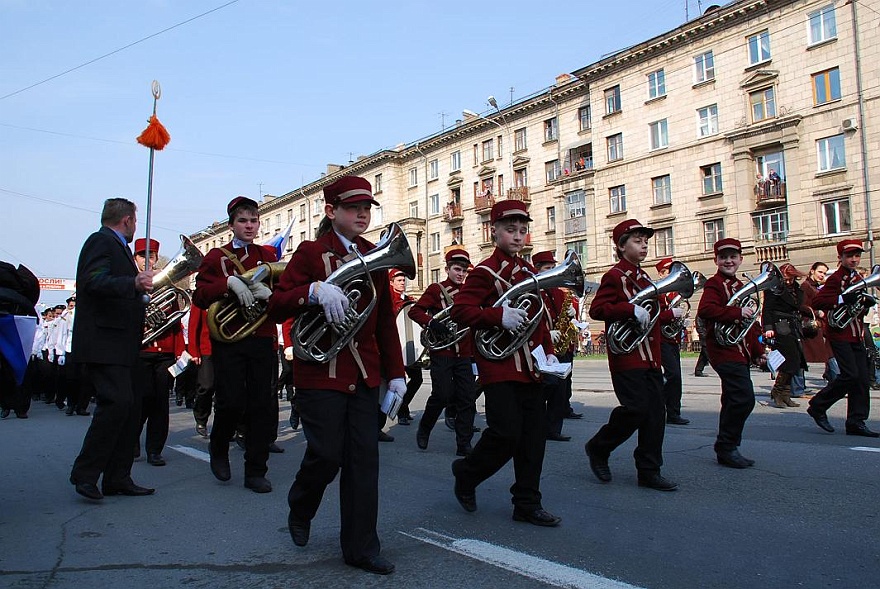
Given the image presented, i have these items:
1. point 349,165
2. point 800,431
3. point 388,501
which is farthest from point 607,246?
point 388,501

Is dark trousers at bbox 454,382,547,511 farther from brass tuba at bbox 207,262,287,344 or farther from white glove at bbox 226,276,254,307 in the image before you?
brass tuba at bbox 207,262,287,344

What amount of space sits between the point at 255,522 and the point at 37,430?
7.53 metres

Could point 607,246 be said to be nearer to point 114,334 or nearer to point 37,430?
point 37,430

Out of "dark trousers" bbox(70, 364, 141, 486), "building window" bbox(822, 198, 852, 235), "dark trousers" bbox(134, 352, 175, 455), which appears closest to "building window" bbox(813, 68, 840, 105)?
"building window" bbox(822, 198, 852, 235)

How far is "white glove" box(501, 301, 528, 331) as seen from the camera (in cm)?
486

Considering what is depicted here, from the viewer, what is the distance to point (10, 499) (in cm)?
598

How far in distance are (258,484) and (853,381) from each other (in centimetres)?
646

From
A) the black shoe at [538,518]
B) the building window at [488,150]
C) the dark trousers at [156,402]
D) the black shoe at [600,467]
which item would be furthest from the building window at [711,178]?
the black shoe at [538,518]

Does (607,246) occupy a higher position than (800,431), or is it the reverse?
(607,246)

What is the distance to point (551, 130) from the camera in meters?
48.7

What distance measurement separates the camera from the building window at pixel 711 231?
126ft

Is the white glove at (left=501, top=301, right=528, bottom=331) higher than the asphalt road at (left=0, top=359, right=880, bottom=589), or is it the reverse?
the white glove at (left=501, top=301, right=528, bottom=331)

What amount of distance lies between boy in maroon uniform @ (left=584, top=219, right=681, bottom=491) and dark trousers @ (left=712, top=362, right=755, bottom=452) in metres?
1.08

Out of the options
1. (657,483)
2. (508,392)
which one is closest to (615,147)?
(657,483)
